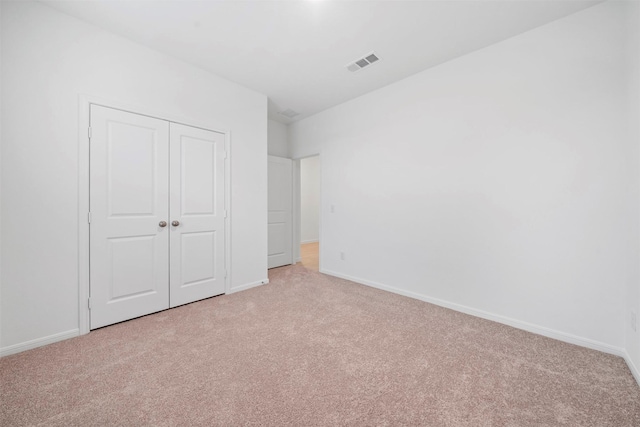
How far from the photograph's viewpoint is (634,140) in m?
1.73

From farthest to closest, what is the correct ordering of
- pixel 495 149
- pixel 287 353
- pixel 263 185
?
pixel 263 185 → pixel 495 149 → pixel 287 353

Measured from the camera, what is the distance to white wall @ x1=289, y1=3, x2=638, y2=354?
194 cm

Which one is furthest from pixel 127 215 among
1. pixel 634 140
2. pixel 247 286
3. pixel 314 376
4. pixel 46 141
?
pixel 634 140

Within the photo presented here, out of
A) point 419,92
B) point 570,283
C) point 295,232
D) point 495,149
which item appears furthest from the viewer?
point 295,232

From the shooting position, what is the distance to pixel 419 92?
3037mm

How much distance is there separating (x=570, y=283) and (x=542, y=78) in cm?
186

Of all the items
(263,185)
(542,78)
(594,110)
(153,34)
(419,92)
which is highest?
(153,34)

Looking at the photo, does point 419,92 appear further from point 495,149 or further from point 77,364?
point 77,364

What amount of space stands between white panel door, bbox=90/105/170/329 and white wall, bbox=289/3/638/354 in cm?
267

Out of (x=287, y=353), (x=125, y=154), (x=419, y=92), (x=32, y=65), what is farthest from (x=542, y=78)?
(x=32, y=65)

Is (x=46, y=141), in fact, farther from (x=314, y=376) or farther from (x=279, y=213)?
(x=279, y=213)

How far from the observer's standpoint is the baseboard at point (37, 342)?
186 cm

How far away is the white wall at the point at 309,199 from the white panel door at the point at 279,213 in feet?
8.35

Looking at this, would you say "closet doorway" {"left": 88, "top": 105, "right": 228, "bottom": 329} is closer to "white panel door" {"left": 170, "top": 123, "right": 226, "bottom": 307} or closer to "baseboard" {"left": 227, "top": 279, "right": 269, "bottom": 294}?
"white panel door" {"left": 170, "top": 123, "right": 226, "bottom": 307}
